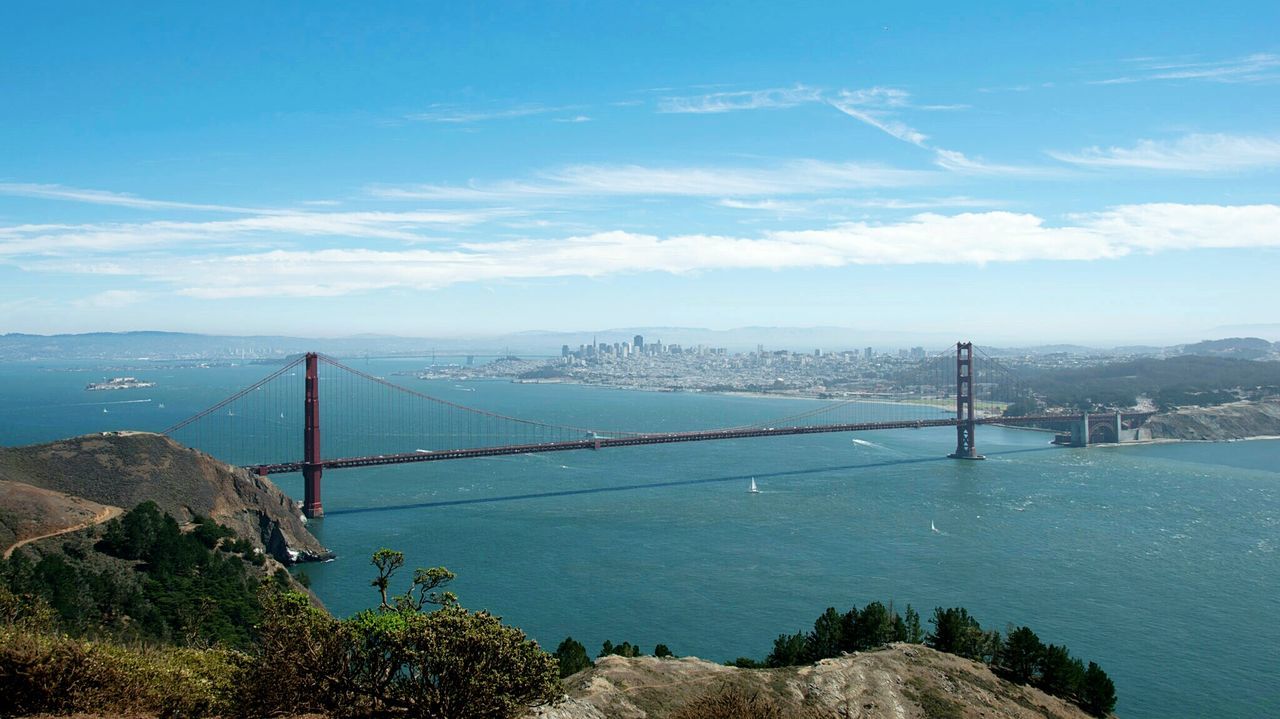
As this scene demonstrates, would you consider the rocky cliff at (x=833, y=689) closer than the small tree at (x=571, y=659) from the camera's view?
Yes

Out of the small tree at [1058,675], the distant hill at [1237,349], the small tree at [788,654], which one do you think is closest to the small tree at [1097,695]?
the small tree at [1058,675]

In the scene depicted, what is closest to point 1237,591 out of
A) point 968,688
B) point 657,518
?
point 968,688

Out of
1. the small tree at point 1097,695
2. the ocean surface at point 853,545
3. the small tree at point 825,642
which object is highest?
the small tree at point 825,642

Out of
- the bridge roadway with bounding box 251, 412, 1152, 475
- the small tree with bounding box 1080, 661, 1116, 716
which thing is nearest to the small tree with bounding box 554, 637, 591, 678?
the small tree with bounding box 1080, 661, 1116, 716

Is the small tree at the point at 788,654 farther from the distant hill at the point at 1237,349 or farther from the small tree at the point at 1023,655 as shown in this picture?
the distant hill at the point at 1237,349

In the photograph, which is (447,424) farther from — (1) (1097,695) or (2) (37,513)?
(1) (1097,695)

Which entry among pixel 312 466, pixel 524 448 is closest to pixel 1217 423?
pixel 524 448

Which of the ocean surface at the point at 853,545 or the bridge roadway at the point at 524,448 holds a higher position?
the bridge roadway at the point at 524,448
